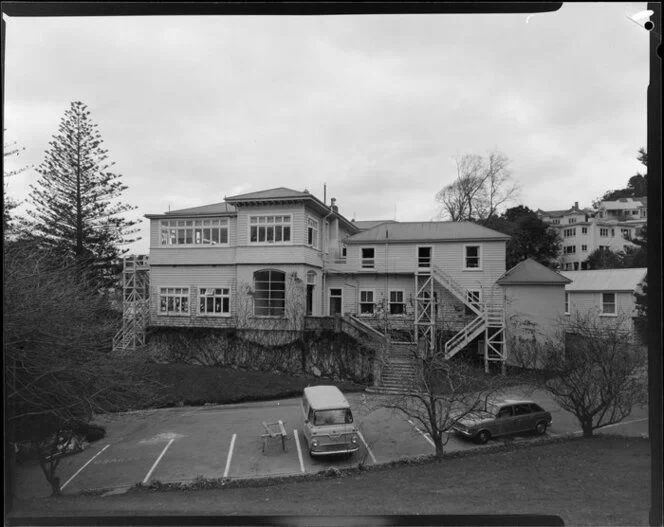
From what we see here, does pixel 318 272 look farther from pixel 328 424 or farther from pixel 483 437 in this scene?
pixel 483 437

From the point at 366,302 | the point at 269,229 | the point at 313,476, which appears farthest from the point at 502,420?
the point at 269,229

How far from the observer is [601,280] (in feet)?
23.0

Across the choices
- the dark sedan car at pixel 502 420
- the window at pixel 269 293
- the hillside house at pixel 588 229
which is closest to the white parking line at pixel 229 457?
the dark sedan car at pixel 502 420

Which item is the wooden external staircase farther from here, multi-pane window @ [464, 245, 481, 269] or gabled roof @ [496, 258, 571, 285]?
gabled roof @ [496, 258, 571, 285]

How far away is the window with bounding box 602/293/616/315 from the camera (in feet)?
19.6

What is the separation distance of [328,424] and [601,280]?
5.76 m

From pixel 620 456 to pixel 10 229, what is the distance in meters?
6.99

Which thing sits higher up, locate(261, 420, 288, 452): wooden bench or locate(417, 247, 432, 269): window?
locate(417, 247, 432, 269): window

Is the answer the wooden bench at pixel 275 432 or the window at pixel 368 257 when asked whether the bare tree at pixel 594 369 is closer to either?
the window at pixel 368 257

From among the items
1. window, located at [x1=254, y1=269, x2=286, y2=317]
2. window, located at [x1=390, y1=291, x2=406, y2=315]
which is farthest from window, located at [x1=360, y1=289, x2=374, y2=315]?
window, located at [x1=254, y1=269, x2=286, y2=317]

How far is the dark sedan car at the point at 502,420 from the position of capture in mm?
5145

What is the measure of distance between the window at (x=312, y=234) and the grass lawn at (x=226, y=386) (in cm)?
343

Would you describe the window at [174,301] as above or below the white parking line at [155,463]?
above

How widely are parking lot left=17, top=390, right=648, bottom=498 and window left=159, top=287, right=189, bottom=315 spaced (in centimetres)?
307
